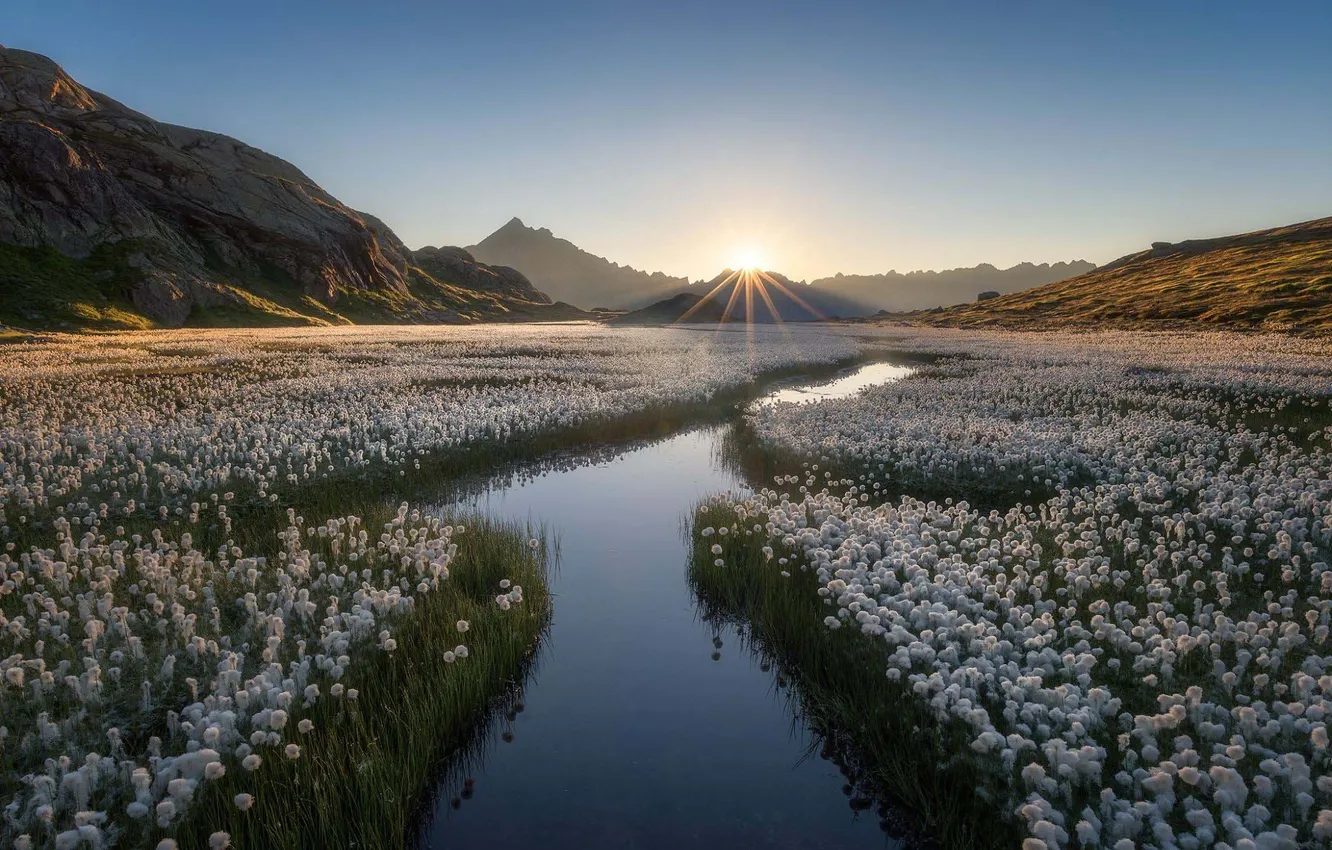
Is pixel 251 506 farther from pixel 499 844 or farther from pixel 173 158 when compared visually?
pixel 173 158

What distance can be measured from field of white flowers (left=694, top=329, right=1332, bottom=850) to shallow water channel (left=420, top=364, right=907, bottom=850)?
2.80 ft

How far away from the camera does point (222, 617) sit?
22.4 feet

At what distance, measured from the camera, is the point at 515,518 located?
Answer: 11844 millimetres

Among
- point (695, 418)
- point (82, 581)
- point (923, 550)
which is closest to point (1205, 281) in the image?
point (695, 418)

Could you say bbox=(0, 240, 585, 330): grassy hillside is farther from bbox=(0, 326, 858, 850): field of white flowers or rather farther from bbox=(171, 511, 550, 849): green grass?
bbox=(171, 511, 550, 849): green grass

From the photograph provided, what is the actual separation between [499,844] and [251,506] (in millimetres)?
8323

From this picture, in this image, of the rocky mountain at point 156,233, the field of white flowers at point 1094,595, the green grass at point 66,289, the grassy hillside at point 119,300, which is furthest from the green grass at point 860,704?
the rocky mountain at point 156,233

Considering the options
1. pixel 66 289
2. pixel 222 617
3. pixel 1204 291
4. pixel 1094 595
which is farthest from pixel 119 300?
pixel 1204 291

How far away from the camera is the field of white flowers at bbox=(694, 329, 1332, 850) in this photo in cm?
439

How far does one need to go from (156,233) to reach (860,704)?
102053 millimetres

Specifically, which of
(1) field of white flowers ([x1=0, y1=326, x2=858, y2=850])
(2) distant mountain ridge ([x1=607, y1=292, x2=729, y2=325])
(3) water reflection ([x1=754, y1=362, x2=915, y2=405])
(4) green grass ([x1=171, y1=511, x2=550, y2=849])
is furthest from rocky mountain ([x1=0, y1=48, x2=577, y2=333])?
(4) green grass ([x1=171, y1=511, x2=550, y2=849])

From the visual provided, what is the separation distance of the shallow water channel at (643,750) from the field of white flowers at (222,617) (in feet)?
1.81

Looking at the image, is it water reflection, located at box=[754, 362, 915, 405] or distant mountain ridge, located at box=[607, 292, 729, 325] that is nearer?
water reflection, located at box=[754, 362, 915, 405]

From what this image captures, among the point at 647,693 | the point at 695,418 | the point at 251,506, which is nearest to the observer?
the point at 647,693
